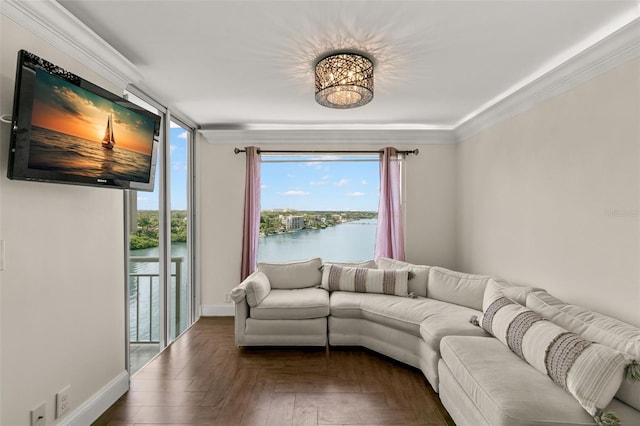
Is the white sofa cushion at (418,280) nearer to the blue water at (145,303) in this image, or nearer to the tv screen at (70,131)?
the blue water at (145,303)

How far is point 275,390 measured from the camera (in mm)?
2668

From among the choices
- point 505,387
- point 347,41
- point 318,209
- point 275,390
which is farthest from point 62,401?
point 318,209

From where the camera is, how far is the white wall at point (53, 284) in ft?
5.52

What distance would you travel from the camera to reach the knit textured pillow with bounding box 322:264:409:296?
3768mm

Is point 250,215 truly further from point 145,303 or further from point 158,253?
point 145,303

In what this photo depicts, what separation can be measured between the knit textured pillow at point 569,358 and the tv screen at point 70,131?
2813 millimetres

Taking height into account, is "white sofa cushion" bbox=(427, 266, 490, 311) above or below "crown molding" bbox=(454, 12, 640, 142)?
below

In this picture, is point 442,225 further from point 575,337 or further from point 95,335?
point 95,335

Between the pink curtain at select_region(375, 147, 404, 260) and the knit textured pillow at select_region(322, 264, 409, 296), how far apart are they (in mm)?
617

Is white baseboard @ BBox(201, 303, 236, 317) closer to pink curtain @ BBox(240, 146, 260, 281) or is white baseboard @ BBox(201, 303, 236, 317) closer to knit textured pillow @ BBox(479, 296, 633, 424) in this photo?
pink curtain @ BBox(240, 146, 260, 281)

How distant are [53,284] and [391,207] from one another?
3.57 m

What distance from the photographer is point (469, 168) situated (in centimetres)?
420

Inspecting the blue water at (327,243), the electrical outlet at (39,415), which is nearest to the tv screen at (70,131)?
the electrical outlet at (39,415)

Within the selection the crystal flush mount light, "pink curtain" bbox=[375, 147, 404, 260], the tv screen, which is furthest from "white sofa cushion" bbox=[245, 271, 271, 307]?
the crystal flush mount light
